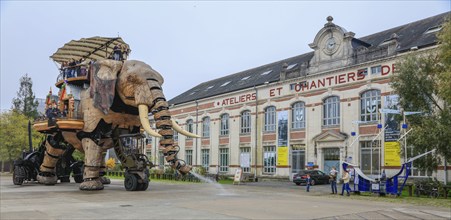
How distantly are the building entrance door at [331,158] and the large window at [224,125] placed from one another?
12292 millimetres

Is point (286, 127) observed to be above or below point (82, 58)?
below

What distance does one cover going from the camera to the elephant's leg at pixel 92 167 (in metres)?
19.0

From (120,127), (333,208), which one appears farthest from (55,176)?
(333,208)

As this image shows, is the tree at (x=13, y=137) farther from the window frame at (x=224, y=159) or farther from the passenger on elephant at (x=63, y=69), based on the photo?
the passenger on elephant at (x=63, y=69)

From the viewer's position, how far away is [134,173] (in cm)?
2017

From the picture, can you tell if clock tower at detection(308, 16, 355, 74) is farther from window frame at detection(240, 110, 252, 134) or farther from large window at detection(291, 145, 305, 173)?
window frame at detection(240, 110, 252, 134)

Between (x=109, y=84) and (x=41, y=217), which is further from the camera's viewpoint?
(x=109, y=84)

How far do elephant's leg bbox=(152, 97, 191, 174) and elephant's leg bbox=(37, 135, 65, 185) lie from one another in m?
7.89

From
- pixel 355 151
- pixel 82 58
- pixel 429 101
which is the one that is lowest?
pixel 355 151

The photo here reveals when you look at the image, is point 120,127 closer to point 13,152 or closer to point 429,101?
point 429,101

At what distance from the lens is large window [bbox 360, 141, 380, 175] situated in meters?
28.3

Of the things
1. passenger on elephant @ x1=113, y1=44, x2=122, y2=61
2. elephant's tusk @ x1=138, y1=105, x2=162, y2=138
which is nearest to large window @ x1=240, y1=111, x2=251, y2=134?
passenger on elephant @ x1=113, y1=44, x2=122, y2=61

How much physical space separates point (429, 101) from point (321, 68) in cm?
1132

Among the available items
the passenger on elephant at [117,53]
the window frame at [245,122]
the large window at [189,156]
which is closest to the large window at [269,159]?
the window frame at [245,122]
